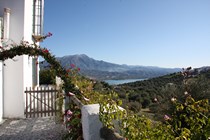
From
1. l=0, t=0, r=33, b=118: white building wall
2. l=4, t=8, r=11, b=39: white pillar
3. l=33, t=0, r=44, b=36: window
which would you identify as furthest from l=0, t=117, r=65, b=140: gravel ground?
l=33, t=0, r=44, b=36: window

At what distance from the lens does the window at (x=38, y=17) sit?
39.6 feet

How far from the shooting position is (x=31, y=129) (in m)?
7.82

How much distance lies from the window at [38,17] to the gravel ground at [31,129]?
495cm

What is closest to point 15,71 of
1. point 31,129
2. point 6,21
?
point 6,21

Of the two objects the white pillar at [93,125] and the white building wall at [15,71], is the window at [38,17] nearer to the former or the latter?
the white building wall at [15,71]

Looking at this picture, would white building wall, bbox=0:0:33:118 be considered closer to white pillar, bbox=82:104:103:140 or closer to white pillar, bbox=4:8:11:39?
white pillar, bbox=4:8:11:39

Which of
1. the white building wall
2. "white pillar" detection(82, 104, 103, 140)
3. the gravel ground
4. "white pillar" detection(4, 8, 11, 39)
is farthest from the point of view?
the white building wall

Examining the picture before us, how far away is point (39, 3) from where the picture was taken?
12.9 meters

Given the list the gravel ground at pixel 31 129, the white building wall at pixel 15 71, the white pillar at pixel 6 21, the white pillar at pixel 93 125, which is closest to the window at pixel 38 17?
the white building wall at pixel 15 71

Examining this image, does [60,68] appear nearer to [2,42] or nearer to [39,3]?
[2,42]

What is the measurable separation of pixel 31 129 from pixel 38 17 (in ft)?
22.5

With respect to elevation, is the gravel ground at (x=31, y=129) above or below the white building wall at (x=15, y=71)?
below

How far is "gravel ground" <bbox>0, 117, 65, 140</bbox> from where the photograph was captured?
6.84m

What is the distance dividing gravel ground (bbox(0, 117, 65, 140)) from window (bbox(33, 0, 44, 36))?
16.3 feet
